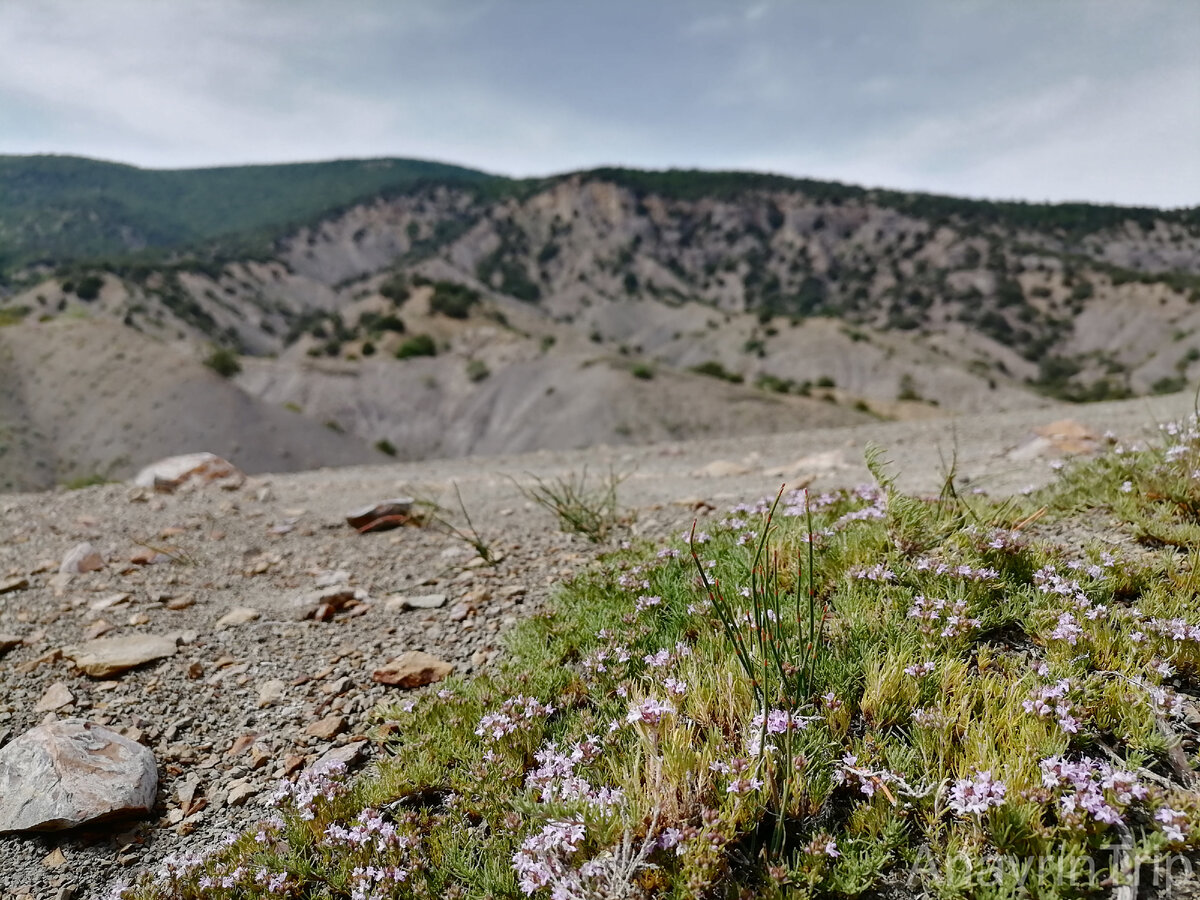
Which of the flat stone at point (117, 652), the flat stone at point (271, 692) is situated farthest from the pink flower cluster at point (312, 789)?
the flat stone at point (117, 652)

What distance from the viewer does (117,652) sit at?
4375 millimetres

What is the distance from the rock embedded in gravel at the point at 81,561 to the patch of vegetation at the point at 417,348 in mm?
43175

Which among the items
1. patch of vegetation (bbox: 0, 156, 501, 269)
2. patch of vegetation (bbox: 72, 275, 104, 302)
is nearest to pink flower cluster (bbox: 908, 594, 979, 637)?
patch of vegetation (bbox: 72, 275, 104, 302)

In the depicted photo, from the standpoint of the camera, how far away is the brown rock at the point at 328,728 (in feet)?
11.2

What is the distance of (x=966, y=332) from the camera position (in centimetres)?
7212

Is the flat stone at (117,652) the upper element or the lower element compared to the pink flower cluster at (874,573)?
lower

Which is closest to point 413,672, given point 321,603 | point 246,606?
point 321,603

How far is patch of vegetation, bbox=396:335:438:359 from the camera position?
4800 centimetres

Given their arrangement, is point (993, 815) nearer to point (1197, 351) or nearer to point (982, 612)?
point (982, 612)

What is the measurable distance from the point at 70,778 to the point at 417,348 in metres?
48.0

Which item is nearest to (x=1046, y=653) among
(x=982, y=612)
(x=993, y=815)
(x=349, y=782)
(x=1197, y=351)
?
(x=982, y=612)

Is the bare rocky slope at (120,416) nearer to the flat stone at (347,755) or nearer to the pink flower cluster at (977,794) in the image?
the flat stone at (347,755)

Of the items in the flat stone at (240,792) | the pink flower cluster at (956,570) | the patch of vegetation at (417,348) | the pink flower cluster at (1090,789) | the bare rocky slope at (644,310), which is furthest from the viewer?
the patch of vegetation at (417,348)

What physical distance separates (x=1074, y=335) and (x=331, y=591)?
8638cm
